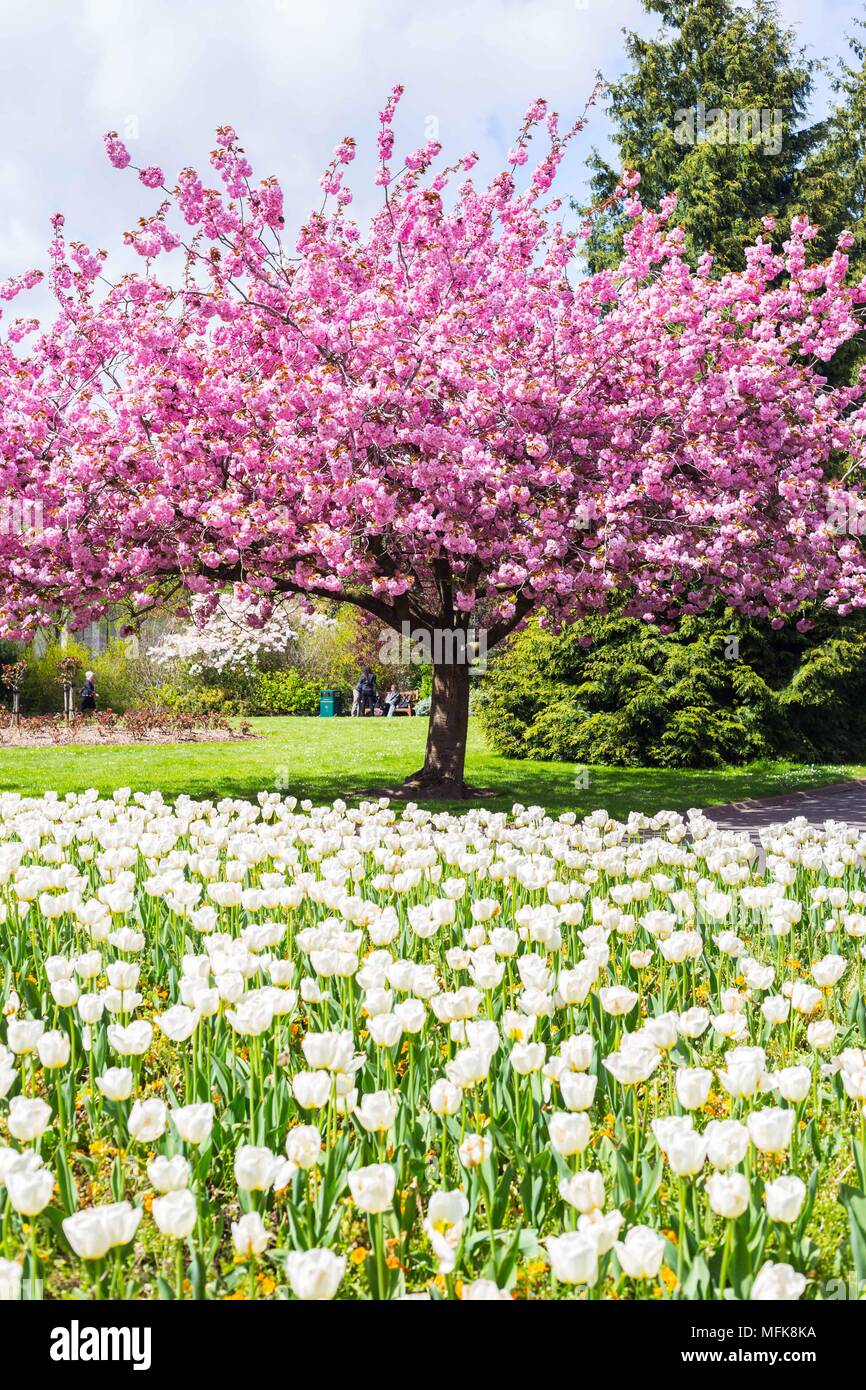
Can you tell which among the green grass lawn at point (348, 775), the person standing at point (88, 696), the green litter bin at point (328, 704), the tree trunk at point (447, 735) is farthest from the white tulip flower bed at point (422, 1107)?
the green litter bin at point (328, 704)

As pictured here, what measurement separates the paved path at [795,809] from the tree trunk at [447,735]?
265 centimetres

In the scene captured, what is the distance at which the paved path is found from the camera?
33.2ft

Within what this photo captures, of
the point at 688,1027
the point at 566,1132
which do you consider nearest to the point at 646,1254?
the point at 566,1132

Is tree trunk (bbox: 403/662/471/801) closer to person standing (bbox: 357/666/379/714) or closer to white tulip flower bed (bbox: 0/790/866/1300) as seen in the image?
white tulip flower bed (bbox: 0/790/866/1300)

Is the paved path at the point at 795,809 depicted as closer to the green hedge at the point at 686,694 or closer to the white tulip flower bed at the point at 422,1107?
the green hedge at the point at 686,694

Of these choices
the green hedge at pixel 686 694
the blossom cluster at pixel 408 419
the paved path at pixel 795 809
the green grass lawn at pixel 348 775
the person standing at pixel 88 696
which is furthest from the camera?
the person standing at pixel 88 696

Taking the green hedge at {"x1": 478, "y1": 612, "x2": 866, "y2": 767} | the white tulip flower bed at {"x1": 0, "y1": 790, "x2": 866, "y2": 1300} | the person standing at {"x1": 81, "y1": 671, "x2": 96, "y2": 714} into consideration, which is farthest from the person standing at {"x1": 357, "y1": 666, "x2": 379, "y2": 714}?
the white tulip flower bed at {"x1": 0, "y1": 790, "x2": 866, "y2": 1300}

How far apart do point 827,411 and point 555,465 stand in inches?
146

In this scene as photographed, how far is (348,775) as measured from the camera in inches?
533

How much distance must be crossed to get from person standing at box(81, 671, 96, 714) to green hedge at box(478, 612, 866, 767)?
9284 millimetres

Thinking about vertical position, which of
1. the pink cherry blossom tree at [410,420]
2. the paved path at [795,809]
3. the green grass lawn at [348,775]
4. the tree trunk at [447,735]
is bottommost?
the paved path at [795,809]

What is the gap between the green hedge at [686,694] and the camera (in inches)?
619

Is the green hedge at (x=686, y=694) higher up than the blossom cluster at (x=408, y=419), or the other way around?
the blossom cluster at (x=408, y=419)

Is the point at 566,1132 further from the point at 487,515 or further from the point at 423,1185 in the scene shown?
the point at 487,515
